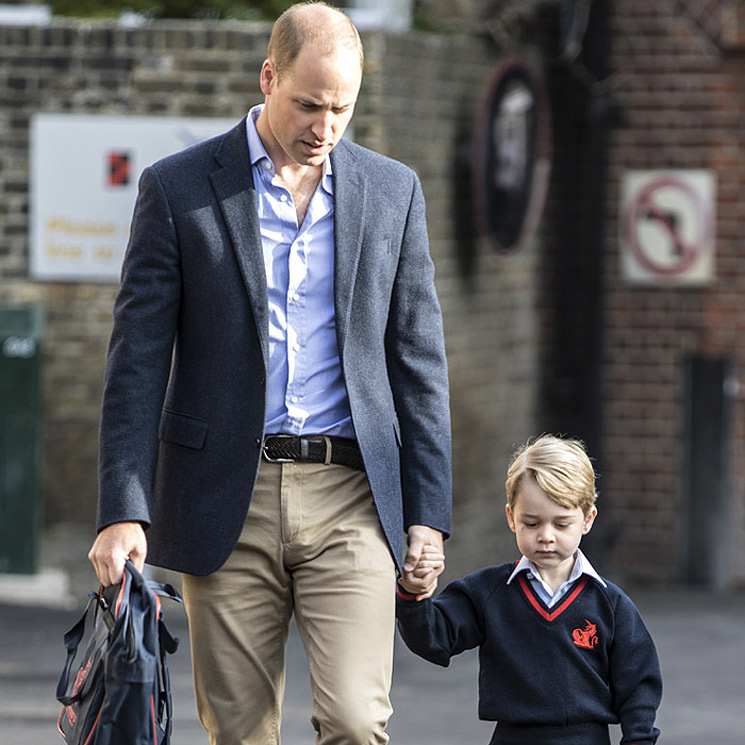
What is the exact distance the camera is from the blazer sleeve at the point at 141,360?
349 cm

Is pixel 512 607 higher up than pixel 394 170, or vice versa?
pixel 394 170

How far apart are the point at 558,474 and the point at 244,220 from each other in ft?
2.82

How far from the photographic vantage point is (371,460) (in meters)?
3.60

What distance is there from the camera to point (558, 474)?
351 centimetres

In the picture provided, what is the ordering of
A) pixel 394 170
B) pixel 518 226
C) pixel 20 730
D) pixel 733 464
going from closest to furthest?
pixel 394 170, pixel 20 730, pixel 518 226, pixel 733 464

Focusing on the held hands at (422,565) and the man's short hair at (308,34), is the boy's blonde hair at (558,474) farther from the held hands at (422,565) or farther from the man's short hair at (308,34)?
the man's short hair at (308,34)

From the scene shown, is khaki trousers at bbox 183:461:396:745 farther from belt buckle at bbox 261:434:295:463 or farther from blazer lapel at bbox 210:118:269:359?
blazer lapel at bbox 210:118:269:359

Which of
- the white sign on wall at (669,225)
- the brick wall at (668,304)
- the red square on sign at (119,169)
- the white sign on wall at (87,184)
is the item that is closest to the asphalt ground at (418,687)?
the brick wall at (668,304)

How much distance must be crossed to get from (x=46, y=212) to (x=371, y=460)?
184 inches

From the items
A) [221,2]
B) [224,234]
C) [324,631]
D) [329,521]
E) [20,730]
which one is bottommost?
[20,730]

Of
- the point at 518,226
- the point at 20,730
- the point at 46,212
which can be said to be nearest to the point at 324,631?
the point at 20,730

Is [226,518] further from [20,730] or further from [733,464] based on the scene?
[733,464]

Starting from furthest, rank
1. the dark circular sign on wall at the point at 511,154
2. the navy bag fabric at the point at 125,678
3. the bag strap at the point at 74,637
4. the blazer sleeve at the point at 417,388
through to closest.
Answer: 1. the dark circular sign on wall at the point at 511,154
2. the blazer sleeve at the point at 417,388
3. the bag strap at the point at 74,637
4. the navy bag fabric at the point at 125,678

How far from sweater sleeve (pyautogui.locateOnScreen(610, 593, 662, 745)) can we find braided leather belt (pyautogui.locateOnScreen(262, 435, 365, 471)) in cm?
66
